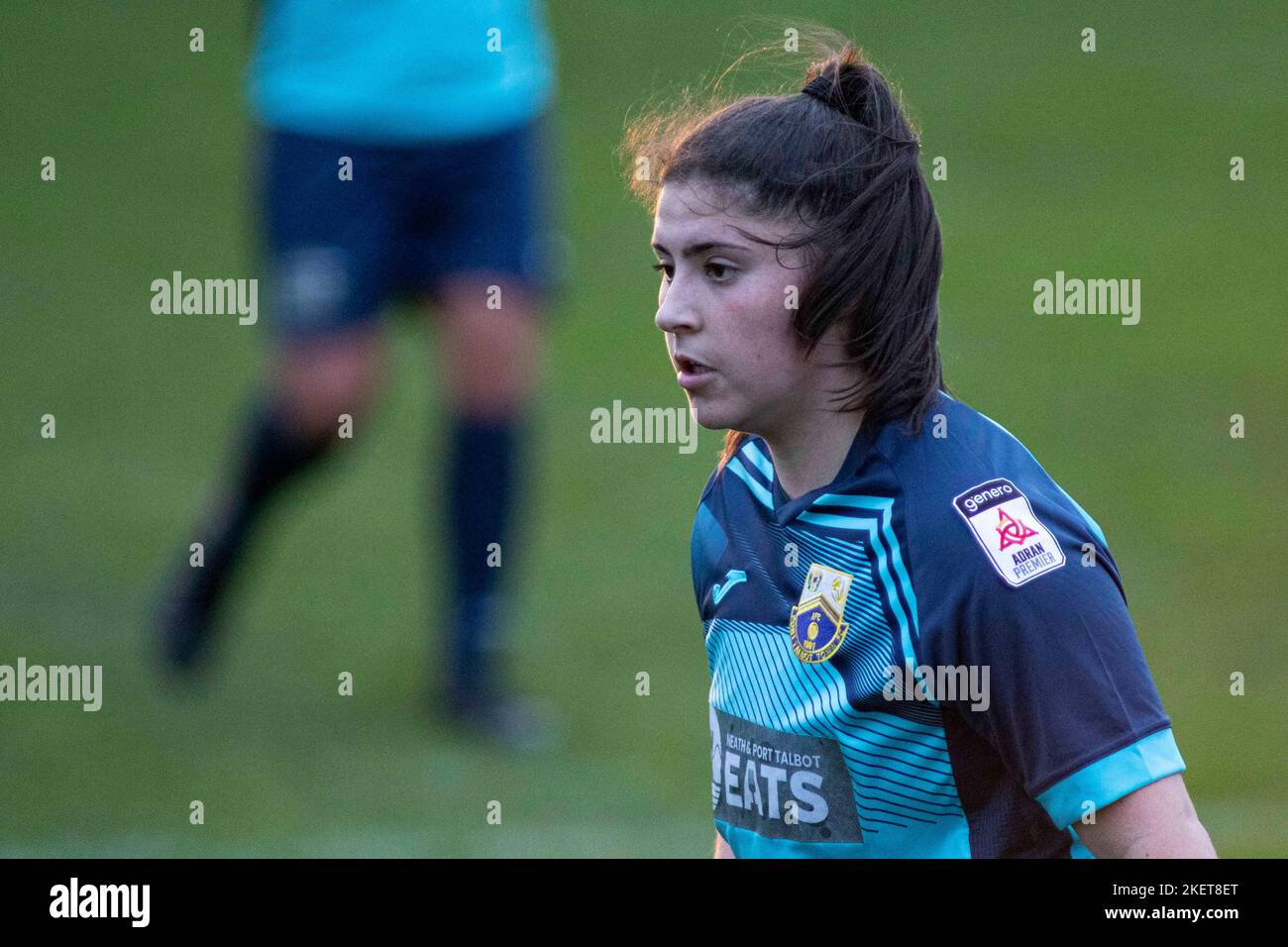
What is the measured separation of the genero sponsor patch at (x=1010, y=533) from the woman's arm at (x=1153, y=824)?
0.26 m

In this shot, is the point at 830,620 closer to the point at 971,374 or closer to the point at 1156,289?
the point at 971,374

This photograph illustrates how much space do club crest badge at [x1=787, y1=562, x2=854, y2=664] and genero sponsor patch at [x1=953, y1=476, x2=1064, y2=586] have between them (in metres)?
0.19

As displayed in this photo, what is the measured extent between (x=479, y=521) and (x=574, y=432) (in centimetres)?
334

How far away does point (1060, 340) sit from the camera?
29.2 feet

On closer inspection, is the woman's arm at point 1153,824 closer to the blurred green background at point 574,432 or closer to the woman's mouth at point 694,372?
the woman's mouth at point 694,372

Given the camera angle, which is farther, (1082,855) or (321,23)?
(321,23)

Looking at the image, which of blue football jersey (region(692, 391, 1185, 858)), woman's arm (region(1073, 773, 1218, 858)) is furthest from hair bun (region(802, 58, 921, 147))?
woman's arm (region(1073, 773, 1218, 858))

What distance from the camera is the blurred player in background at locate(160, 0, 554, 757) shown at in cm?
452

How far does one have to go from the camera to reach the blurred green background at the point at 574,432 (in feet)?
15.7

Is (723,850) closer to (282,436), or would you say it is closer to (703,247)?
(703,247)

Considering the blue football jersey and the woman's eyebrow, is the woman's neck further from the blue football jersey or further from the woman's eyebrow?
the woman's eyebrow
